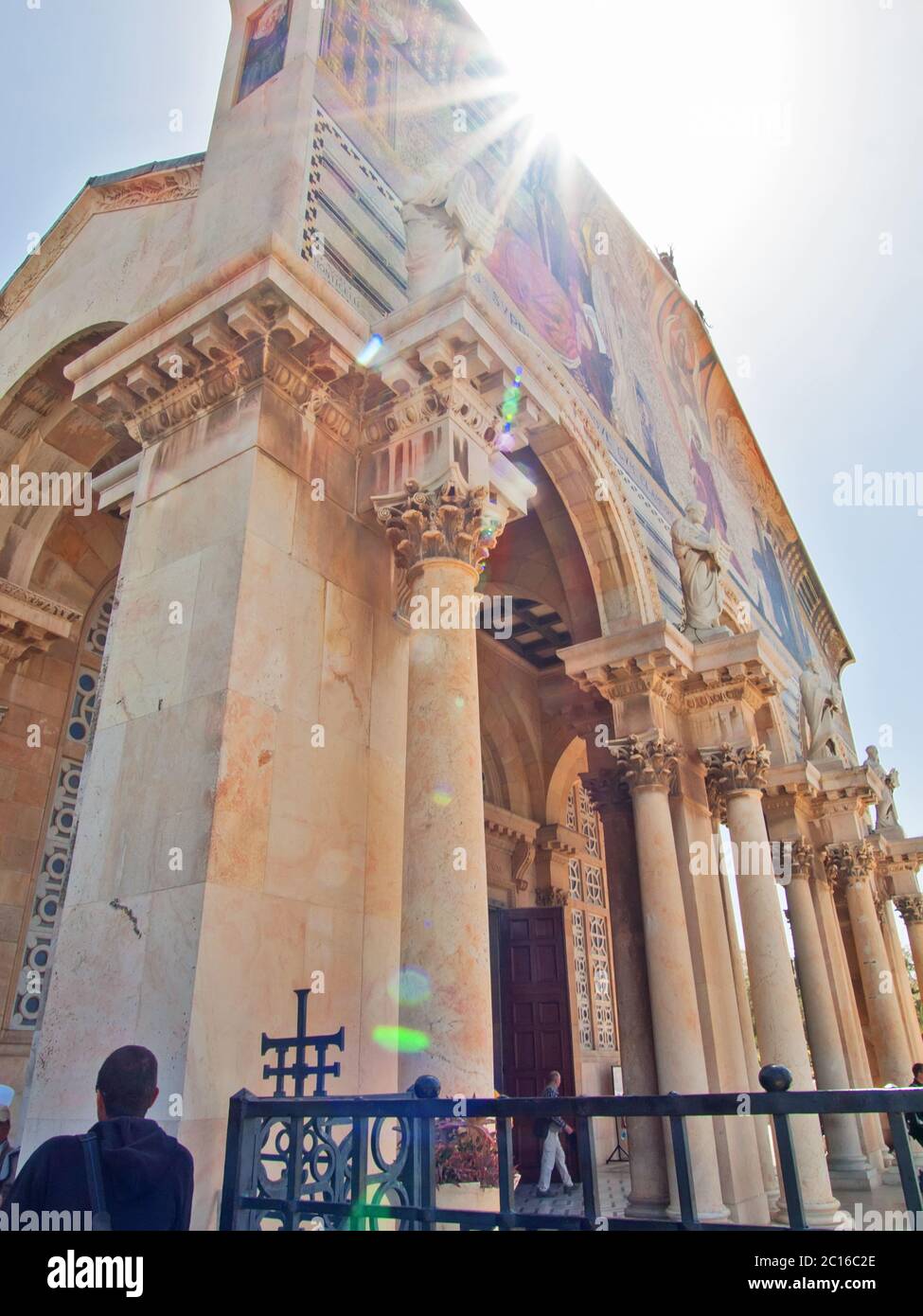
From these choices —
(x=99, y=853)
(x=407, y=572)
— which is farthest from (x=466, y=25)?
(x=99, y=853)

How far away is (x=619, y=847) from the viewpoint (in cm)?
945

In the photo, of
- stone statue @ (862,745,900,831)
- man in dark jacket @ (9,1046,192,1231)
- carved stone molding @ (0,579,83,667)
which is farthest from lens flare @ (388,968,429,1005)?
stone statue @ (862,745,900,831)

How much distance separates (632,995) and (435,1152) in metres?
6.65

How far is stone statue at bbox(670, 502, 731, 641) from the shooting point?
1013 centimetres

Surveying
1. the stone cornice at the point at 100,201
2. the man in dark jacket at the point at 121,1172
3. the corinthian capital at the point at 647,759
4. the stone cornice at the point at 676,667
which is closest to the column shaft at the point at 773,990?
the corinthian capital at the point at 647,759

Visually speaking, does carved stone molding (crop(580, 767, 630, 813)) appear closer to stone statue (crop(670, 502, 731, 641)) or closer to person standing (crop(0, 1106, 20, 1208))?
stone statue (crop(670, 502, 731, 641))

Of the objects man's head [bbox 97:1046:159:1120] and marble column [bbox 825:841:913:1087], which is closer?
man's head [bbox 97:1046:159:1120]

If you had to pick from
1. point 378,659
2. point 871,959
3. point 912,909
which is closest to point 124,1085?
point 378,659

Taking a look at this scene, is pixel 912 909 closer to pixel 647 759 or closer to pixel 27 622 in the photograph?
pixel 647 759

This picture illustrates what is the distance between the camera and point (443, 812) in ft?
15.8

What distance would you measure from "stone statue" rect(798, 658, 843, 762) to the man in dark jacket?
525 inches

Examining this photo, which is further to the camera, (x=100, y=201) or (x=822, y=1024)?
(x=822, y=1024)
